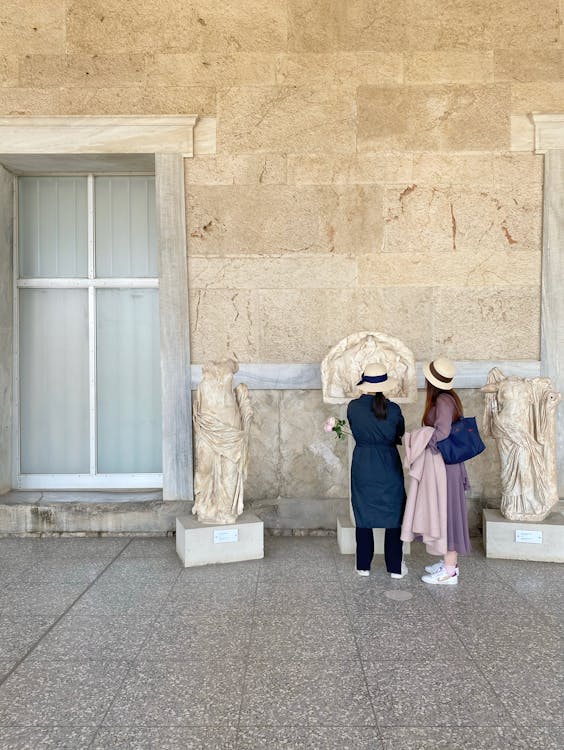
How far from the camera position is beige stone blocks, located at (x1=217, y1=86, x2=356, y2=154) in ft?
20.0

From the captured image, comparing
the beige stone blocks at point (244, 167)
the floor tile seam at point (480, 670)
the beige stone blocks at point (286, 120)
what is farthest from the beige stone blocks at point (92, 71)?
the floor tile seam at point (480, 670)

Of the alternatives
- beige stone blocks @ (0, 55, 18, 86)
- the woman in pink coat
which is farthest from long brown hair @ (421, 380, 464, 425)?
beige stone blocks @ (0, 55, 18, 86)

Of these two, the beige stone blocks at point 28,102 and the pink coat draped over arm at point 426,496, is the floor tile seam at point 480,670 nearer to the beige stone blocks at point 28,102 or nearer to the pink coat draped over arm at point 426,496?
the pink coat draped over arm at point 426,496

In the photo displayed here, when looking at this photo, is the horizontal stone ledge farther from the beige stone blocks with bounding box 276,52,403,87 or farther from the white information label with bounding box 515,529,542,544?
the beige stone blocks with bounding box 276,52,403,87

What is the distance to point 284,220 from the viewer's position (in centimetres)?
614

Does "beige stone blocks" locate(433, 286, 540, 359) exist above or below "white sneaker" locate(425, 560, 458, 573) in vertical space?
above

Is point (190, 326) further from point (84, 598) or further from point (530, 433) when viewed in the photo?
point (530, 433)

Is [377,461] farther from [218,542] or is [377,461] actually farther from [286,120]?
[286,120]

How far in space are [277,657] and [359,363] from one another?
114 inches

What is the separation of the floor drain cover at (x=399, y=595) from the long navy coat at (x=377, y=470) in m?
0.48

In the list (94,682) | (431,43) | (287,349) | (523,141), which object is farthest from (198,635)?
(431,43)

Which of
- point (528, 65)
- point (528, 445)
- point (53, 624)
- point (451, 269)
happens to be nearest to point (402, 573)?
point (528, 445)

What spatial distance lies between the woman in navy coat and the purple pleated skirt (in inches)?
14.5

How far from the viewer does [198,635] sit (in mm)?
3729
